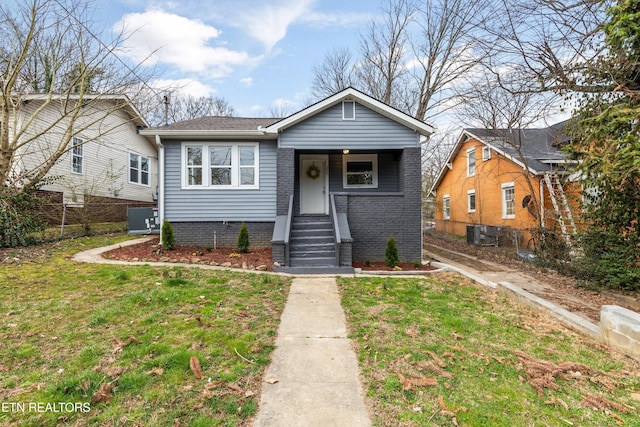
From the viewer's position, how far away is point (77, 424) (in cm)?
220

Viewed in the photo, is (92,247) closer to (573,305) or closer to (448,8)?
(573,305)

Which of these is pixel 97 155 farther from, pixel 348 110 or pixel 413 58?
pixel 413 58

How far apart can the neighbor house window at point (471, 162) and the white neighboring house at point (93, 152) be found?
16603 millimetres

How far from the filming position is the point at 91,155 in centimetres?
1427

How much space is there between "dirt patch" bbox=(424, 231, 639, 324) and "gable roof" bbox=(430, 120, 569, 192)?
140 inches

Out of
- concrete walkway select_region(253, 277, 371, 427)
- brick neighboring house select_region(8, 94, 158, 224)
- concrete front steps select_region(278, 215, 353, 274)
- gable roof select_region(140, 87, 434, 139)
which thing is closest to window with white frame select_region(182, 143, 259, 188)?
gable roof select_region(140, 87, 434, 139)

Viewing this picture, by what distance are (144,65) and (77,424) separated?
1137 cm

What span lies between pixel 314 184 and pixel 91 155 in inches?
444

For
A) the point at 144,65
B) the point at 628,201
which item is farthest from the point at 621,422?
the point at 144,65

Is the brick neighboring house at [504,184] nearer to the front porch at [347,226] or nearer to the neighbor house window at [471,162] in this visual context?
the neighbor house window at [471,162]

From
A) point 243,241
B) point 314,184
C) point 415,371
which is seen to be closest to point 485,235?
point 314,184

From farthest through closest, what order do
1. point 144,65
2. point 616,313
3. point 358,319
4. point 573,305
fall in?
point 144,65 → point 573,305 → point 358,319 → point 616,313

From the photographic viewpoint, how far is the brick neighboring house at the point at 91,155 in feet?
35.9

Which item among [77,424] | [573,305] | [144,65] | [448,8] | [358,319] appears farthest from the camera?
[448,8]
